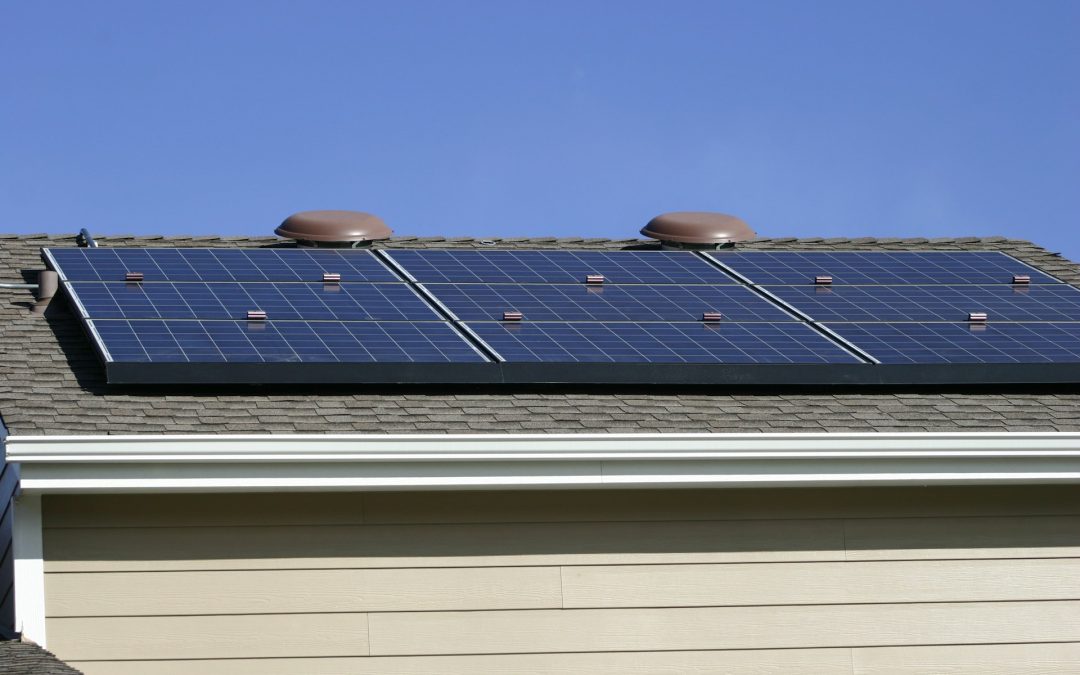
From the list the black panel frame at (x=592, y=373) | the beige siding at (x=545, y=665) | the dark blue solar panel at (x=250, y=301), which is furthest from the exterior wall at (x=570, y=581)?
the dark blue solar panel at (x=250, y=301)

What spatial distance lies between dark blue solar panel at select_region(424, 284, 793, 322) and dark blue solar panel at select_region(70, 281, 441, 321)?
1.25ft

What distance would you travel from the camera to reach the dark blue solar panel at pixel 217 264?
10984 mm

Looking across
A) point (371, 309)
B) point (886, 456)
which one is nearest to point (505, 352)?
point (371, 309)

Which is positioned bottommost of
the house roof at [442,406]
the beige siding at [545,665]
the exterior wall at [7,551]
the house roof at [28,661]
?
the beige siding at [545,665]

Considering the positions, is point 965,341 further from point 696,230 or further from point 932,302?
point 696,230

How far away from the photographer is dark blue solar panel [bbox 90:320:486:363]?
9211mm

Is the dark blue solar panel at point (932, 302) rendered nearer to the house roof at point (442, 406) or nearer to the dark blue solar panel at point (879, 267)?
the dark blue solar panel at point (879, 267)

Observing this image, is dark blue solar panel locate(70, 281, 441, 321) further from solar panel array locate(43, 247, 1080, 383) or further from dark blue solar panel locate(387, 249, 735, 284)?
dark blue solar panel locate(387, 249, 735, 284)

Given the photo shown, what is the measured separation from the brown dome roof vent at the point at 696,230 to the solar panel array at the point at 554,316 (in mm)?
502

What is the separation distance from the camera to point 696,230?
43.7 feet

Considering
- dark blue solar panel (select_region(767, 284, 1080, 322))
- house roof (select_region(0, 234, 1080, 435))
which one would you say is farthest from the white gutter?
dark blue solar panel (select_region(767, 284, 1080, 322))

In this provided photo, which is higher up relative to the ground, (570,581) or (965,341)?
(965,341)

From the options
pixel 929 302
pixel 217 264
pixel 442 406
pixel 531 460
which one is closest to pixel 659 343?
pixel 442 406

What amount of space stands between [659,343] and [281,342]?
2.47 metres
